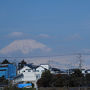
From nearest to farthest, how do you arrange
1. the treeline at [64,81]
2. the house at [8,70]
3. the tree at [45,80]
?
the treeline at [64,81] → the tree at [45,80] → the house at [8,70]

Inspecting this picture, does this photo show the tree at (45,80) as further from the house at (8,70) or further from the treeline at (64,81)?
the house at (8,70)

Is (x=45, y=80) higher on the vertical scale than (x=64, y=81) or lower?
lower

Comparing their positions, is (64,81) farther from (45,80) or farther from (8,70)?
(8,70)

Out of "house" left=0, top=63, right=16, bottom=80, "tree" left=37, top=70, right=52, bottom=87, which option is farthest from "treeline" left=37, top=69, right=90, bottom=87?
"house" left=0, top=63, right=16, bottom=80

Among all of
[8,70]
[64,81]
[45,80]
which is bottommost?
[45,80]

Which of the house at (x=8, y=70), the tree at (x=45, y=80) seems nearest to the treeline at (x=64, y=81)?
the tree at (x=45, y=80)

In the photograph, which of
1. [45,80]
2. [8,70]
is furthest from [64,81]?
A: [8,70]

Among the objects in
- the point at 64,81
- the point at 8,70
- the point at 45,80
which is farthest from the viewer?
the point at 8,70

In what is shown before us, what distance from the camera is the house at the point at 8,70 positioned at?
7919 cm

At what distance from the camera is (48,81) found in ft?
259

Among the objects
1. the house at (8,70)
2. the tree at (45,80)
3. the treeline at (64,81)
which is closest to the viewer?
the treeline at (64,81)

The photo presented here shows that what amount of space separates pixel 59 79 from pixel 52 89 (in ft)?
78.8

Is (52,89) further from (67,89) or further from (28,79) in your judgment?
(28,79)

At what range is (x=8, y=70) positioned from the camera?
81.1 meters
